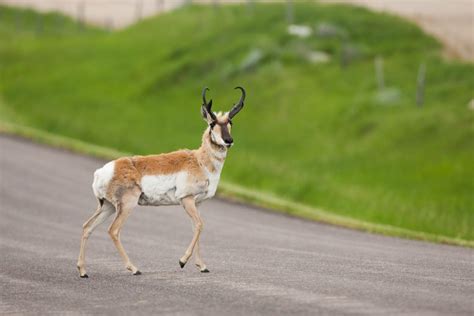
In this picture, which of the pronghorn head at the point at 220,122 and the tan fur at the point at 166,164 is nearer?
the pronghorn head at the point at 220,122

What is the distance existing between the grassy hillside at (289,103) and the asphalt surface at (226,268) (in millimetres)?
6309

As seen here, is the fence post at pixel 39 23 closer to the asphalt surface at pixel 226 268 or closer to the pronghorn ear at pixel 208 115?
the asphalt surface at pixel 226 268

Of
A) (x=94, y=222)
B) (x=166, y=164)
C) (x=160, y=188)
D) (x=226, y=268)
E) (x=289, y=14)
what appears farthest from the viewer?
(x=289, y=14)

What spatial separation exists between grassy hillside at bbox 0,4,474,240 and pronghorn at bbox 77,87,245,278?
13.1 metres

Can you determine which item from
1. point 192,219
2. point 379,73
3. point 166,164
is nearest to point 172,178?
point 166,164

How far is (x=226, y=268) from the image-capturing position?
51.8 ft

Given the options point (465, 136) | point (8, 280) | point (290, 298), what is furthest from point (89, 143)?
point (290, 298)

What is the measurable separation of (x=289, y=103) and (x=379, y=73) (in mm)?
4328

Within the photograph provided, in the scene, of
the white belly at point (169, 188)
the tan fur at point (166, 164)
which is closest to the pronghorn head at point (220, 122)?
the tan fur at point (166, 164)

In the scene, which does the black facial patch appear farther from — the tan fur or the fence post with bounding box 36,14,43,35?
the fence post with bounding box 36,14,43,35

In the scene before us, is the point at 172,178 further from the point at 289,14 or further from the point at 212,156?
the point at 289,14

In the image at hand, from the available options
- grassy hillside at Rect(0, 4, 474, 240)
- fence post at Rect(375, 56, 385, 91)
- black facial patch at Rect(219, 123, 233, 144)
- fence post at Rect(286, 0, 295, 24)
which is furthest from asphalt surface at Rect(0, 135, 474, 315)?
fence post at Rect(286, 0, 295, 24)

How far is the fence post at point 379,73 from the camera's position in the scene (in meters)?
47.7

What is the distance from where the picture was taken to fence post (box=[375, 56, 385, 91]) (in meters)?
47.7
